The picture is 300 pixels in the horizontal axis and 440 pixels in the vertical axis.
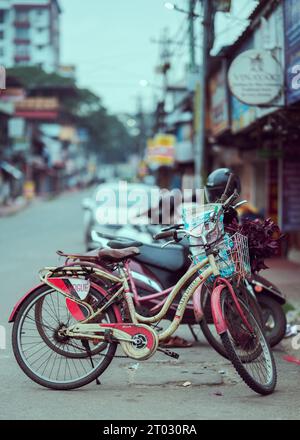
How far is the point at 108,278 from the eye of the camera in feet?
19.5

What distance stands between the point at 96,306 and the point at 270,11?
9287 mm

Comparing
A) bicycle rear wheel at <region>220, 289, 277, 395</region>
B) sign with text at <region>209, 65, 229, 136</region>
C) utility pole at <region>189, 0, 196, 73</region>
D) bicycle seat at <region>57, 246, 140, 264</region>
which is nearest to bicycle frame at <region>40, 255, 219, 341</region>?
bicycle seat at <region>57, 246, 140, 264</region>

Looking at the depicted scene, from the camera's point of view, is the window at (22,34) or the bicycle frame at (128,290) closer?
the bicycle frame at (128,290)

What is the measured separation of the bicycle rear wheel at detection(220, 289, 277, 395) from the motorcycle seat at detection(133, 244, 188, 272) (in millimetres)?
1847

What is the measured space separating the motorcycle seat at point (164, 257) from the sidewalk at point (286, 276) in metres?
3.21

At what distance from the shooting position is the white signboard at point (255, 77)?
12117 millimetres

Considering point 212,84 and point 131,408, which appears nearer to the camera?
point 131,408

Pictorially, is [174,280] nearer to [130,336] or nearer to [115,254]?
[115,254]

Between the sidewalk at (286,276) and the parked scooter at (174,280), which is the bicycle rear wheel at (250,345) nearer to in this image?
the parked scooter at (174,280)

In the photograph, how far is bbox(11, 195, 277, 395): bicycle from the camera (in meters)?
5.82

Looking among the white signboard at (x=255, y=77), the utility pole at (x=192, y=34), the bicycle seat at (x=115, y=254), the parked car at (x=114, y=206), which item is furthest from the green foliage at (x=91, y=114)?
the bicycle seat at (x=115, y=254)

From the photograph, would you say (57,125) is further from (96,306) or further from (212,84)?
(96,306)

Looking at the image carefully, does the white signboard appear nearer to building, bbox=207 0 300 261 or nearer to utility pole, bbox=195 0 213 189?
building, bbox=207 0 300 261
